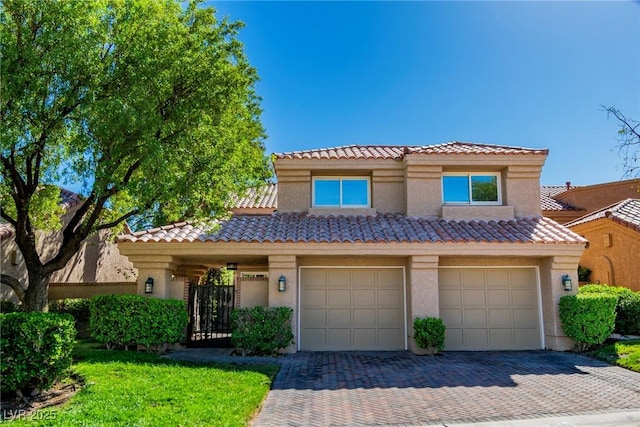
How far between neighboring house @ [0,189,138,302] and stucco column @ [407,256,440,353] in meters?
10.7

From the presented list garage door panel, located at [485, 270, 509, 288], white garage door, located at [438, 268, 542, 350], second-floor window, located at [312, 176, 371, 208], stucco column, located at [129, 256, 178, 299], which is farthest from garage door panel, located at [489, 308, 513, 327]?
stucco column, located at [129, 256, 178, 299]

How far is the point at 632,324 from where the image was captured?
15109mm

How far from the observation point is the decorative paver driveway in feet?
25.4

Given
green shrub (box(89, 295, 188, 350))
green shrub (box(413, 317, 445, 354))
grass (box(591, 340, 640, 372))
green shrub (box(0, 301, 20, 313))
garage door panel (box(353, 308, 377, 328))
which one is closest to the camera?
grass (box(591, 340, 640, 372))

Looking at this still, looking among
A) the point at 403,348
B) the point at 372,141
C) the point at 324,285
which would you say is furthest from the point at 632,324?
the point at 372,141

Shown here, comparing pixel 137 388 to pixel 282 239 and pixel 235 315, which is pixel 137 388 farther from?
pixel 282 239

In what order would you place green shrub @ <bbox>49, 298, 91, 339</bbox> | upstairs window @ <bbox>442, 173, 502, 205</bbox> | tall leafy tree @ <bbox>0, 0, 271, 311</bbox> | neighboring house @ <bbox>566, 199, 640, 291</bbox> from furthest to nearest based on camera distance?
neighboring house @ <bbox>566, 199, 640, 291</bbox>, green shrub @ <bbox>49, 298, 91, 339</bbox>, upstairs window @ <bbox>442, 173, 502, 205</bbox>, tall leafy tree @ <bbox>0, 0, 271, 311</bbox>

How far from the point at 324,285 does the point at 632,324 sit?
10166 millimetres

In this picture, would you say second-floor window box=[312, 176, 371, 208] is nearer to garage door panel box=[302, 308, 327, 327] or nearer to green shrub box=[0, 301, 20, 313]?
garage door panel box=[302, 308, 327, 327]

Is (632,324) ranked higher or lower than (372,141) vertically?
lower

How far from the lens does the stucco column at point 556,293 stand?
45.7 ft

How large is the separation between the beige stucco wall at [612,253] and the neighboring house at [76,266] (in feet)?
62.6

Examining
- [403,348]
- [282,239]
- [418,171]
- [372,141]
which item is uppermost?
[372,141]

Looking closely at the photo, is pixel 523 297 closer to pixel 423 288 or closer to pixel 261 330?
pixel 423 288
